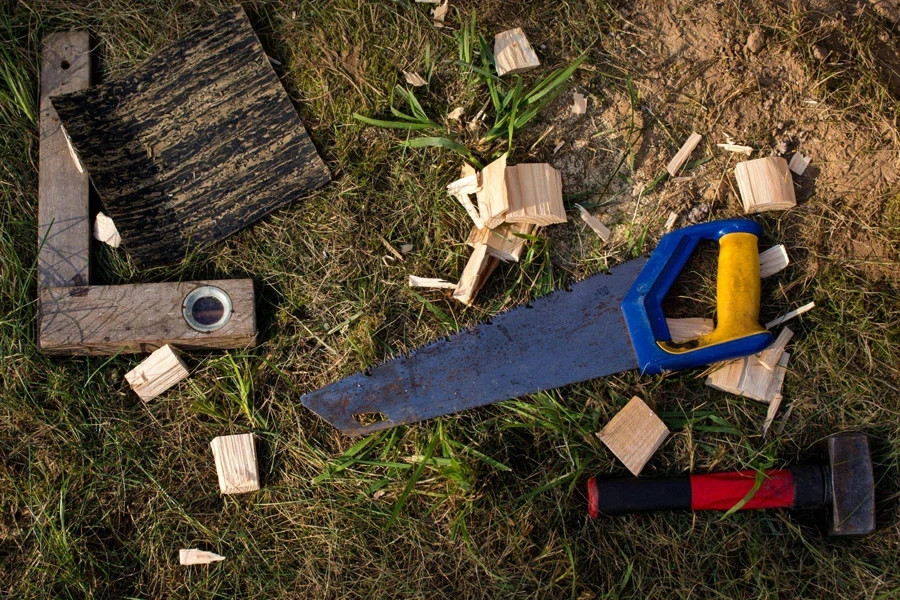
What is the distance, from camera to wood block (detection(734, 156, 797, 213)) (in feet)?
9.97

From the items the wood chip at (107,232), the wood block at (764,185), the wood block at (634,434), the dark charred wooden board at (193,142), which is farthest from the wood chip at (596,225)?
the wood chip at (107,232)

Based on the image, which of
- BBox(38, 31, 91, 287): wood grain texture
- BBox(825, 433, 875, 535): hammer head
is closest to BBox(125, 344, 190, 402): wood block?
BBox(38, 31, 91, 287): wood grain texture

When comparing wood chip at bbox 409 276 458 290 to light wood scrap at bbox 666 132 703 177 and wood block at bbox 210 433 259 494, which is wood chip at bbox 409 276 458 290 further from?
light wood scrap at bbox 666 132 703 177

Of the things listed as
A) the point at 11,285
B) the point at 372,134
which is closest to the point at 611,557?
the point at 372,134

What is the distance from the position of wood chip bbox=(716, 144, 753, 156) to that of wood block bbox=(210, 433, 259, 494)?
8.30 feet

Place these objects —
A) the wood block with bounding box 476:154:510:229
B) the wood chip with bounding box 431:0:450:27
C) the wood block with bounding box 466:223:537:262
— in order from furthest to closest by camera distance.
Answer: the wood chip with bounding box 431:0:450:27 < the wood block with bounding box 466:223:537:262 < the wood block with bounding box 476:154:510:229

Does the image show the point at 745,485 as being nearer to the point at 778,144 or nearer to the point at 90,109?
the point at 778,144

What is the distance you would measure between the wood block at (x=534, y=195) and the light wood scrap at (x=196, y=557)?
1975 mm

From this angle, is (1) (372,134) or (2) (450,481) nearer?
(2) (450,481)

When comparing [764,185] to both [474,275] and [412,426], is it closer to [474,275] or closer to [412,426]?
[474,275]

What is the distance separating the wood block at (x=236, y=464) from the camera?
3.04 m

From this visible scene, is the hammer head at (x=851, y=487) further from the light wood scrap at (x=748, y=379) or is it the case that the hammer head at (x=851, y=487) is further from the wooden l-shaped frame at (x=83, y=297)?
the wooden l-shaped frame at (x=83, y=297)

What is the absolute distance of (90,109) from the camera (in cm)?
314

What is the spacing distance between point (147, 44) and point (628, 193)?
2.40 meters
